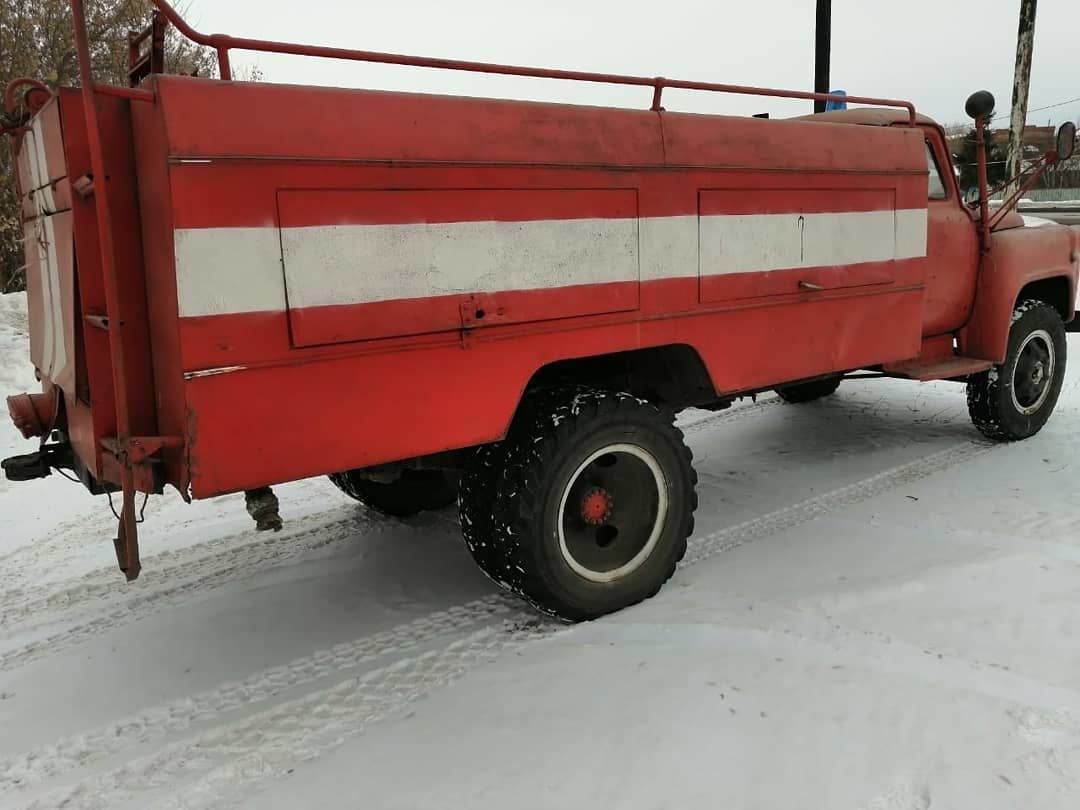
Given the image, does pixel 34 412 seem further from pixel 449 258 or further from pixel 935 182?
pixel 935 182

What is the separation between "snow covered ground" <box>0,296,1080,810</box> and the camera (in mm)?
2537

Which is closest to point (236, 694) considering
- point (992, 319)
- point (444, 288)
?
point (444, 288)

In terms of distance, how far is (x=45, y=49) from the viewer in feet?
37.8

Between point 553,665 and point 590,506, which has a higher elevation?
point 590,506

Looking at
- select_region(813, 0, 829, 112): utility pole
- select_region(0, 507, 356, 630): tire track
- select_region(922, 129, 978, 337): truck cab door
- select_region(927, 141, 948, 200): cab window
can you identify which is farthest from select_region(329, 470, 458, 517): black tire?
select_region(813, 0, 829, 112): utility pole

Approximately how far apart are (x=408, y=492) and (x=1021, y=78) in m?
14.9

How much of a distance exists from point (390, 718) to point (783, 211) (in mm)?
2787

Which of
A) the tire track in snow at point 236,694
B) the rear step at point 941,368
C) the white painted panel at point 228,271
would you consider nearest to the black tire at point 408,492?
the tire track in snow at point 236,694

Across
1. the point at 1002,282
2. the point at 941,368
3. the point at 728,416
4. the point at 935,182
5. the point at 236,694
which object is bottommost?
the point at 236,694

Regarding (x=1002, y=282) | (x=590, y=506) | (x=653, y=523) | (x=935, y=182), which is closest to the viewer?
(x=590, y=506)

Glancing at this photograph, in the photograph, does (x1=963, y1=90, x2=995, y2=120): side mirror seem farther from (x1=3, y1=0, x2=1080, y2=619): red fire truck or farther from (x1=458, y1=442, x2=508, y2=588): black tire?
(x1=458, y1=442, x2=508, y2=588): black tire

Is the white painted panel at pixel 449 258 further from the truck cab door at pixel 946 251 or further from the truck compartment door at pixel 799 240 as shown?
the truck cab door at pixel 946 251

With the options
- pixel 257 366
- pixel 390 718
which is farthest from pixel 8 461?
pixel 390 718

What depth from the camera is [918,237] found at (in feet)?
15.4
